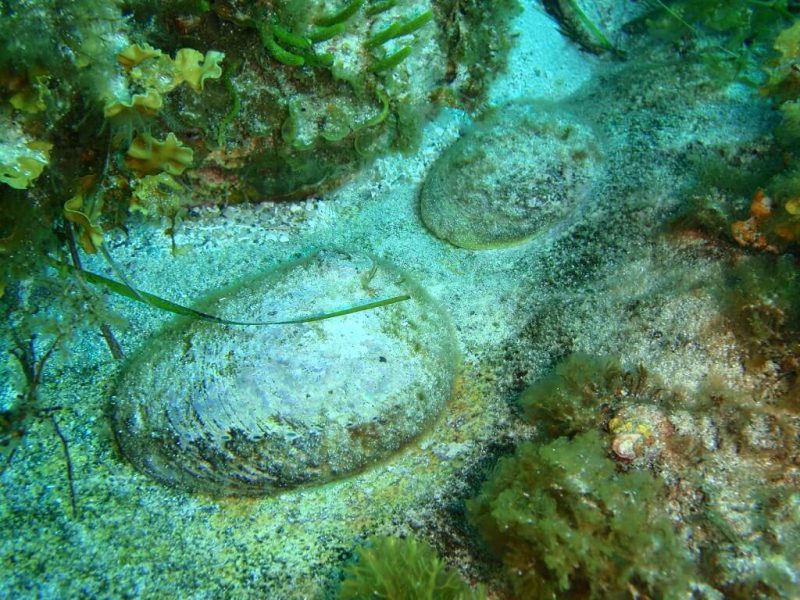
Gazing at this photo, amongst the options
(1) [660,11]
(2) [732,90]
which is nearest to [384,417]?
(2) [732,90]

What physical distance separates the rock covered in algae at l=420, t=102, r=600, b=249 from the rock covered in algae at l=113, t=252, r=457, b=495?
1140 millimetres

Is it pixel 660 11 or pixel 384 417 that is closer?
pixel 384 417

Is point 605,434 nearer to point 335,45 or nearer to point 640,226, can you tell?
point 640,226

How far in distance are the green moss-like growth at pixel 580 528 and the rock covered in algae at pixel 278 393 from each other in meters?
0.69

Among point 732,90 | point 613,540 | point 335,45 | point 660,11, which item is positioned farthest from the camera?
point 660,11

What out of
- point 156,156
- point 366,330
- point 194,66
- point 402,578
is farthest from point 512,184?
point 402,578

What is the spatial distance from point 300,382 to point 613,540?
1.55 m

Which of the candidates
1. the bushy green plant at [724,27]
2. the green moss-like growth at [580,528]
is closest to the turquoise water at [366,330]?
the green moss-like growth at [580,528]

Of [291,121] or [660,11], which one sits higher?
[291,121]

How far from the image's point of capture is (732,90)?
12.1 feet

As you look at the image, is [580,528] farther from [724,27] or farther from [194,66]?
[724,27]

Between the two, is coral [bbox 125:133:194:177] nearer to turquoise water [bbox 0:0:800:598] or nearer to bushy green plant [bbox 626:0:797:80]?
turquoise water [bbox 0:0:800:598]

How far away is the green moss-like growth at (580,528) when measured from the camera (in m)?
1.75

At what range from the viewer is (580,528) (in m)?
1.85
